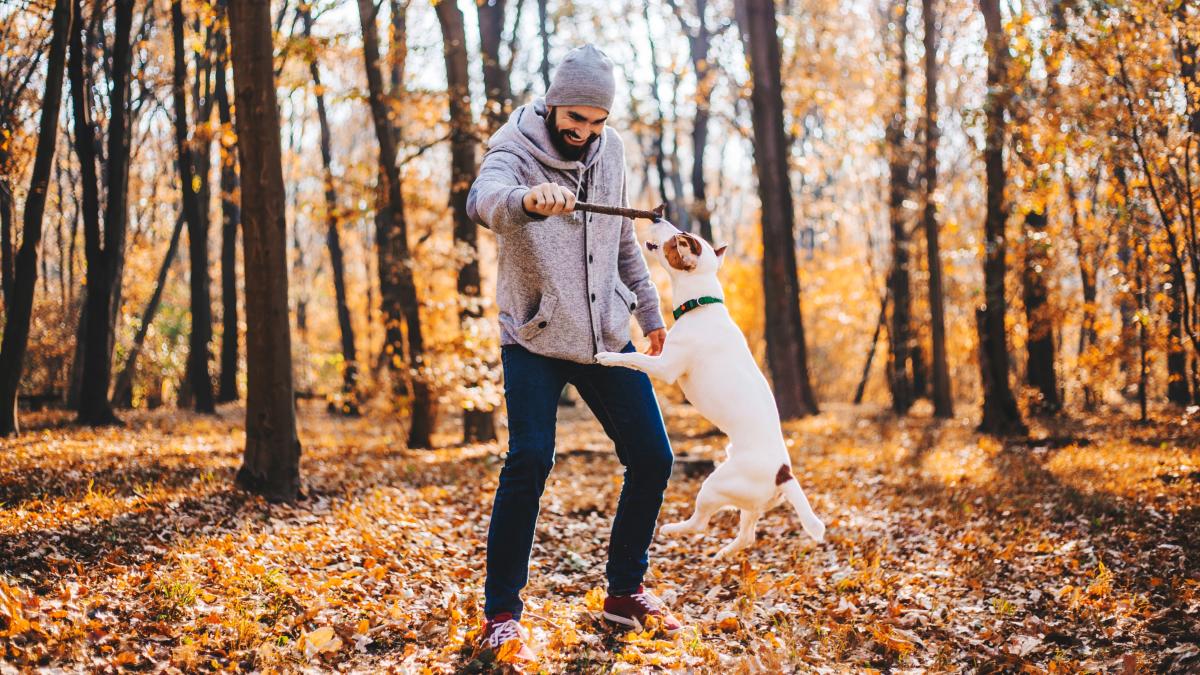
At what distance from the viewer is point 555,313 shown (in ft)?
11.5

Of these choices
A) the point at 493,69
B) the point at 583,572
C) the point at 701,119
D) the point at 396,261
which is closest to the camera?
the point at 583,572

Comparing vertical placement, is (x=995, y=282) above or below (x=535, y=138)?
below

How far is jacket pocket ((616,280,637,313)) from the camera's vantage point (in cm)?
381

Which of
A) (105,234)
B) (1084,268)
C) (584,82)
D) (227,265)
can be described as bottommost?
(1084,268)

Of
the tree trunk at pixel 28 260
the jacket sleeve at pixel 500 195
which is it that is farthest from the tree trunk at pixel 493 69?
the jacket sleeve at pixel 500 195

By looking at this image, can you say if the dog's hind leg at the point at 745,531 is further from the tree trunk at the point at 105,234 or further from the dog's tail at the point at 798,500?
the tree trunk at the point at 105,234

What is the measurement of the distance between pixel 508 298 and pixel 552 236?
31 centimetres

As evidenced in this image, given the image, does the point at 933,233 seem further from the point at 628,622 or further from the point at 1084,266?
the point at 628,622

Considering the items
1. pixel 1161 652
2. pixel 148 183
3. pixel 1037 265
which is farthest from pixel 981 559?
pixel 148 183

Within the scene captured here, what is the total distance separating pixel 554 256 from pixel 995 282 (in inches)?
376

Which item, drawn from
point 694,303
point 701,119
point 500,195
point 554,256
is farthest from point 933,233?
point 500,195

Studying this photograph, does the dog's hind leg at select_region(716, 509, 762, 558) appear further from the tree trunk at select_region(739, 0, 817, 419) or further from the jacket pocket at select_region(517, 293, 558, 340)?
the tree trunk at select_region(739, 0, 817, 419)

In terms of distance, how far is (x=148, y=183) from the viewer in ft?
65.5

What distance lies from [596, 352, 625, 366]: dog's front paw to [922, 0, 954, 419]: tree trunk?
39.2ft
